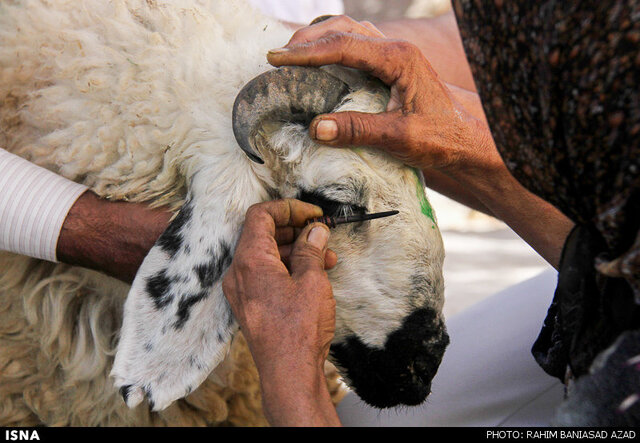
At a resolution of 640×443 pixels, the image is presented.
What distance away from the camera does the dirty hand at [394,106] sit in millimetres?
1345

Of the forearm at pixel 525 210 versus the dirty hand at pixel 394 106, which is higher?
the dirty hand at pixel 394 106

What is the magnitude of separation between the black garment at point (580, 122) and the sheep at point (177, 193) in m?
0.43

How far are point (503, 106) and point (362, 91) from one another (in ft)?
1.65

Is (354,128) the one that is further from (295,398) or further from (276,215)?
(295,398)

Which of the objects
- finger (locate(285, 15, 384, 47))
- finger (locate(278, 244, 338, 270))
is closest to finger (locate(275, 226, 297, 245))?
finger (locate(278, 244, 338, 270))

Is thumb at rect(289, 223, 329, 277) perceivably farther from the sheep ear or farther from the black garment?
the black garment

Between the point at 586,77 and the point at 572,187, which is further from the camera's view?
the point at 572,187

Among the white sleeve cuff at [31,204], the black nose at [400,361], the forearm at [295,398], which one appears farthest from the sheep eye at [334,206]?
the white sleeve cuff at [31,204]

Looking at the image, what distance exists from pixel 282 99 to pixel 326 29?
29 centimetres

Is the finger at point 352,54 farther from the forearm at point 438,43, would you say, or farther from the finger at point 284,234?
the forearm at point 438,43

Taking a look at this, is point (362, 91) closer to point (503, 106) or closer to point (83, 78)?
point (503, 106)

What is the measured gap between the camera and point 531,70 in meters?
0.90

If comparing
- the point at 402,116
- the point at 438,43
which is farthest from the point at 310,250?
the point at 438,43
